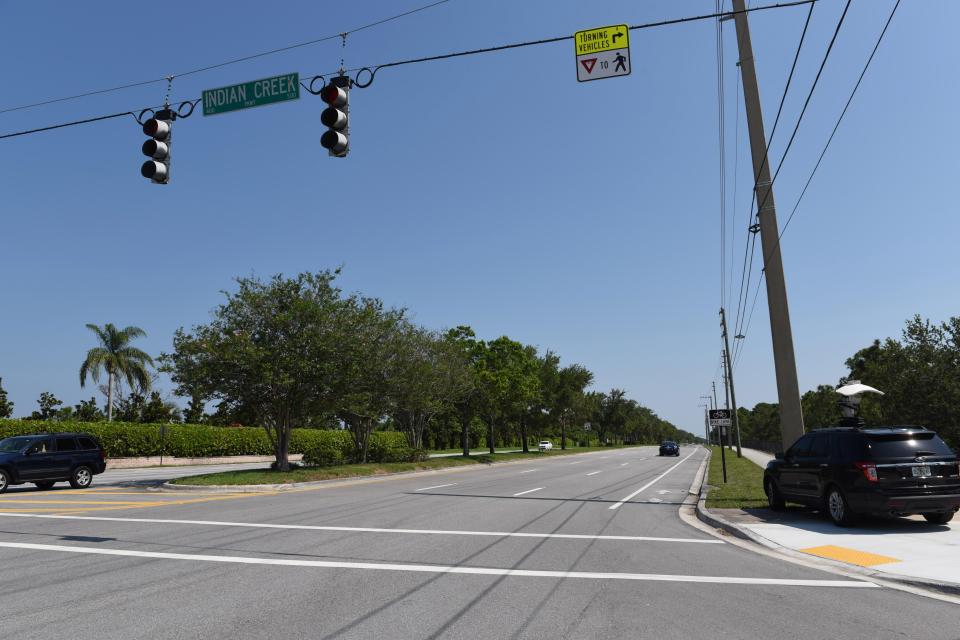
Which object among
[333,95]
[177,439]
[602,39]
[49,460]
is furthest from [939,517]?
[177,439]

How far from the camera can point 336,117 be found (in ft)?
32.8

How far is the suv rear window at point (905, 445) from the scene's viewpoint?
411 inches

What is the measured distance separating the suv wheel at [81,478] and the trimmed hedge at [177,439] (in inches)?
521

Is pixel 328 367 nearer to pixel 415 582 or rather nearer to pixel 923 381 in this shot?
pixel 415 582

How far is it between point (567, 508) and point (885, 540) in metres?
6.95

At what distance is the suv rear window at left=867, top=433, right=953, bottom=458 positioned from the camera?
411 inches

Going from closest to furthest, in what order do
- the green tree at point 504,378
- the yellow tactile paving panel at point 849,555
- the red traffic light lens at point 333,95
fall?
the yellow tactile paving panel at point 849,555 < the red traffic light lens at point 333,95 < the green tree at point 504,378

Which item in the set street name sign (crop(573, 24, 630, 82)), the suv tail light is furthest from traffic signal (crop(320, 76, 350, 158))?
the suv tail light

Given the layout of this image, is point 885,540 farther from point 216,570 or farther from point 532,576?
point 216,570

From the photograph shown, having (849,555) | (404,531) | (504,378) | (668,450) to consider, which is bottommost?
(668,450)

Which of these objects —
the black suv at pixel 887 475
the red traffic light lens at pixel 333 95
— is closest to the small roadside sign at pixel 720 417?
the black suv at pixel 887 475

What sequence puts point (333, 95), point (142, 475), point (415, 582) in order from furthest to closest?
point (142, 475) → point (333, 95) → point (415, 582)

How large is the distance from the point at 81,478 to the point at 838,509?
75.7 feet

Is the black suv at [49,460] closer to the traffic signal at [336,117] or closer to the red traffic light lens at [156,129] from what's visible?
the red traffic light lens at [156,129]
